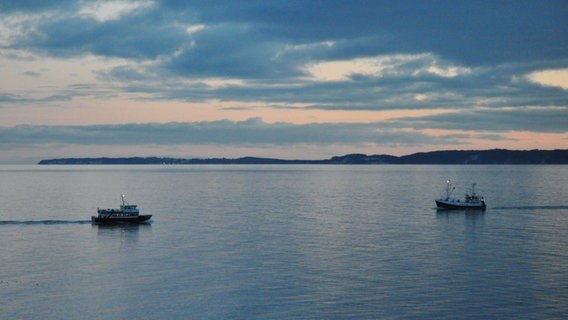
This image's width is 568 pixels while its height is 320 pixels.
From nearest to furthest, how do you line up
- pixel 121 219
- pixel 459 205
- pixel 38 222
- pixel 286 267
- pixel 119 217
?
pixel 286 267 → pixel 38 222 → pixel 121 219 → pixel 119 217 → pixel 459 205

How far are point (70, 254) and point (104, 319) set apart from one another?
117 feet

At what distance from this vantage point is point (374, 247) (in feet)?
300

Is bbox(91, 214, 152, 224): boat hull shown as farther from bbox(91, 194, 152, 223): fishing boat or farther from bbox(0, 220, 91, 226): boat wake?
bbox(0, 220, 91, 226): boat wake

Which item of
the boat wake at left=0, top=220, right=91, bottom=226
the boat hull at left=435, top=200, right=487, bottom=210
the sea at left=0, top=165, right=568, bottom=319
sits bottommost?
the sea at left=0, top=165, right=568, bottom=319

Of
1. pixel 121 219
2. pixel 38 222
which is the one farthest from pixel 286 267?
pixel 38 222

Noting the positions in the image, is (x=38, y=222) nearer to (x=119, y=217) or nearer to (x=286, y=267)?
(x=119, y=217)

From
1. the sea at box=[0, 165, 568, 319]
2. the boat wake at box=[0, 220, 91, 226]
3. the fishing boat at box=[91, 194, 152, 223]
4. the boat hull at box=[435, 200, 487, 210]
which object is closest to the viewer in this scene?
the sea at box=[0, 165, 568, 319]

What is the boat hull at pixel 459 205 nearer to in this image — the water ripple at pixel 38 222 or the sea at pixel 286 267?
the sea at pixel 286 267

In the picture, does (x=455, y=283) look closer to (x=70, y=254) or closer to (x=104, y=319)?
(x=104, y=319)

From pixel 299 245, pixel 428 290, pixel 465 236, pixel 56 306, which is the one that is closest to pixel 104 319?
pixel 56 306

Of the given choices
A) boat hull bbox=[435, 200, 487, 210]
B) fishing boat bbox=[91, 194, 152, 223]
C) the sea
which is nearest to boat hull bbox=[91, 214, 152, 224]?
fishing boat bbox=[91, 194, 152, 223]

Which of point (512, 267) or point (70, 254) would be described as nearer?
point (512, 267)

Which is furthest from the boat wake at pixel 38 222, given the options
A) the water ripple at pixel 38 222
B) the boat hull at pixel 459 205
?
the boat hull at pixel 459 205

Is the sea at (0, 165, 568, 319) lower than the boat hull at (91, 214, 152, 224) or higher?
lower
